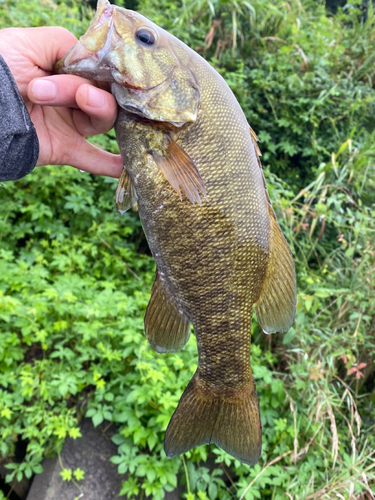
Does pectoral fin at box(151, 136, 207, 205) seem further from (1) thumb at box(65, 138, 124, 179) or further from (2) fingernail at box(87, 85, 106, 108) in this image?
(1) thumb at box(65, 138, 124, 179)

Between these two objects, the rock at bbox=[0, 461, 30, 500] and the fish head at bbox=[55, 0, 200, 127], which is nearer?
the fish head at bbox=[55, 0, 200, 127]

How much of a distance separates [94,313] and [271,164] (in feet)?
9.78

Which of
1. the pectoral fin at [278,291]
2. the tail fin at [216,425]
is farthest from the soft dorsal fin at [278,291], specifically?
the tail fin at [216,425]

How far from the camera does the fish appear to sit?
1.06 meters

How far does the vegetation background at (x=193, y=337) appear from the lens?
188 cm

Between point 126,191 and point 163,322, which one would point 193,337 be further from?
point 126,191

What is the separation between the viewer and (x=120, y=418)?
75.2 inches

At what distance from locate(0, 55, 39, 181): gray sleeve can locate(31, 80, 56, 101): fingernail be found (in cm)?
6

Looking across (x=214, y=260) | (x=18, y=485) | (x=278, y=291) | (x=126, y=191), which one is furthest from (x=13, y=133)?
(x=18, y=485)

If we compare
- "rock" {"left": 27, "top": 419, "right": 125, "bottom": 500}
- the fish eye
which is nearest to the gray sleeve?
the fish eye

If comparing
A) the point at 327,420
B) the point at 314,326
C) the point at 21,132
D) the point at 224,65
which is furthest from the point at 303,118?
the point at 21,132

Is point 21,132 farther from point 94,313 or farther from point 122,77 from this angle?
point 94,313

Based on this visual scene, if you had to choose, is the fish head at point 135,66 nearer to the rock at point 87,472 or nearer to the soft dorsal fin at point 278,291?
the soft dorsal fin at point 278,291

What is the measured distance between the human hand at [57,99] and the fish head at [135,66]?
0.06m
